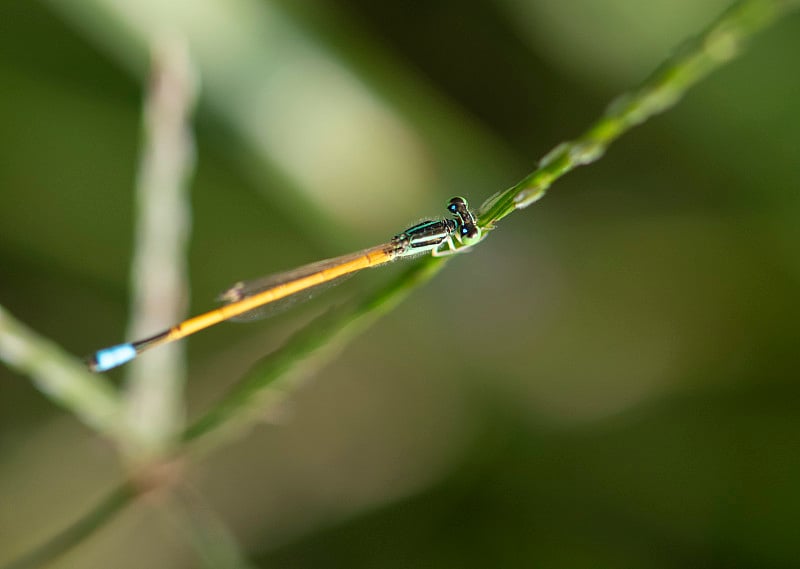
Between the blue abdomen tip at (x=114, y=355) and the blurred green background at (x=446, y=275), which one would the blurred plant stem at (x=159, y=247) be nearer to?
the blue abdomen tip at (x=114, y=355)

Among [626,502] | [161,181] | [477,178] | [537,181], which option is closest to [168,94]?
[161,181]

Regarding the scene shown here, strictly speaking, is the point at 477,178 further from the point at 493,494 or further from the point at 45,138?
the point at 45,138

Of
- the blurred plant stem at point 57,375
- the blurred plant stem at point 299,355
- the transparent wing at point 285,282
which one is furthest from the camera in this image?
the transparent wing at point 285,282

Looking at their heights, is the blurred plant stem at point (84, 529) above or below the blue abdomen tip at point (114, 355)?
below

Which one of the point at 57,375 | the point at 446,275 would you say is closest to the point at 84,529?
the point at 57,375

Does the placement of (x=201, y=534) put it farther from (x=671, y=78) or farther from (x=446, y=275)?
(x=671, y=78)

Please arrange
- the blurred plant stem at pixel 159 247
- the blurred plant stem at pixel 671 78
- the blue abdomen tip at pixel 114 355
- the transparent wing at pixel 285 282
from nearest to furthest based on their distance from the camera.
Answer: the blurred plant stem at pixel 671 78 → the blurred plant stem at pixel 159 247 → the blue abdomen tip at pixel 114 355 → the transparent wing at pixel 285 282

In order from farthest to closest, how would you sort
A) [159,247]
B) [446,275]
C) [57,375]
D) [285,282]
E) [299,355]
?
1. [446,275]
2. [285,282]
3. [159,247]
4. [57,375]
5. [299,355]

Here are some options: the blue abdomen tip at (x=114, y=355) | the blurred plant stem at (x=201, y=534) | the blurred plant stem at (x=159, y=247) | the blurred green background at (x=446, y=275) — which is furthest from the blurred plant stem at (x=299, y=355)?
the blurred green background at (x=446, y=275)

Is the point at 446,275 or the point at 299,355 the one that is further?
the point at 446,275
